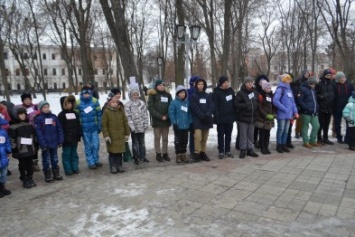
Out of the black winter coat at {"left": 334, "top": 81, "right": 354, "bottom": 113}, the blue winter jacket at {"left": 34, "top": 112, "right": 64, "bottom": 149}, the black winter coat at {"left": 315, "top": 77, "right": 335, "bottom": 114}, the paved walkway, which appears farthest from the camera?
the black winter coat at {"left": 334, "top": 81, "right": 354, "bottom": 113}

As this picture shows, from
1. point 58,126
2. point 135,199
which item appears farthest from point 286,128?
point 58,126

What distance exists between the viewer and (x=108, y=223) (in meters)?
4.29

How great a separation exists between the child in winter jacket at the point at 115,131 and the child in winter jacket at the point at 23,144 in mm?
1379

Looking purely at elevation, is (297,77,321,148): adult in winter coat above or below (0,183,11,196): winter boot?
above

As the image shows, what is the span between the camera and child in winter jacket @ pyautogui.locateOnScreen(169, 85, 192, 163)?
723 centimetres

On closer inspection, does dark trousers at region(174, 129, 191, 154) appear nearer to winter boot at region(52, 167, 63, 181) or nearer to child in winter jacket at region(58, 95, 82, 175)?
child in winter jacket at region(58, 95, 82, 175)

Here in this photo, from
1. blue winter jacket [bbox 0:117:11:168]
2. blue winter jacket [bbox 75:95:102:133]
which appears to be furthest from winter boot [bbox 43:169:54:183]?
blue winter jacket [bbox 75:95:102:133]

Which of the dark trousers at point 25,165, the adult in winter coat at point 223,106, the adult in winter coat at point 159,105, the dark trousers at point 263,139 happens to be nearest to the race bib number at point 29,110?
the dark trousers at point 25,165

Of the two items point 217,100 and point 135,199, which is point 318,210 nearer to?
point 135,199

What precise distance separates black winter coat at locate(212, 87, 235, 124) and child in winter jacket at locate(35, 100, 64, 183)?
3423mm

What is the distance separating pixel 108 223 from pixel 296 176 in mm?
3584

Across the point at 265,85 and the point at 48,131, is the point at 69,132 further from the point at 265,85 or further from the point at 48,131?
the point at 265,85

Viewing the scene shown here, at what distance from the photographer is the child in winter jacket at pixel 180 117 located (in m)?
7.23

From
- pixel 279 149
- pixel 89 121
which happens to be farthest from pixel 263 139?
pixel 89 121
